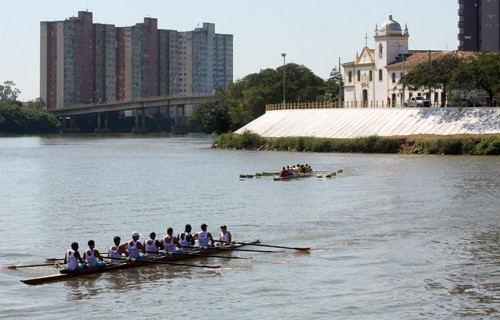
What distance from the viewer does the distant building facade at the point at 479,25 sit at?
449ft

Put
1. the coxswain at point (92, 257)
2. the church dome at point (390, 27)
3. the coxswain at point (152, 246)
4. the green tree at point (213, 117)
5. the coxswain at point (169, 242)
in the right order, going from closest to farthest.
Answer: the coxswain at point (92, 257)
the coxswain at point (152, 246)
the coxswain at point (169, 242)
the church dome at point (390, 27)
the green tree at point (213, 117)

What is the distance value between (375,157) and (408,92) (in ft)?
97.5

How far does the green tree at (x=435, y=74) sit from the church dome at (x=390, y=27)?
21119 mm

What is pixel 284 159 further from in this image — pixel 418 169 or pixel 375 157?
pixel 418 169

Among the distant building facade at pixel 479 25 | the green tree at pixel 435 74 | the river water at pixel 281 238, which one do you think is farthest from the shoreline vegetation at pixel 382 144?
the distant building facade at pixel 479 25

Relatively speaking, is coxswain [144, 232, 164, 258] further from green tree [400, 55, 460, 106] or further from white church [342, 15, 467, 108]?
white church [342, 15, 467, 108]

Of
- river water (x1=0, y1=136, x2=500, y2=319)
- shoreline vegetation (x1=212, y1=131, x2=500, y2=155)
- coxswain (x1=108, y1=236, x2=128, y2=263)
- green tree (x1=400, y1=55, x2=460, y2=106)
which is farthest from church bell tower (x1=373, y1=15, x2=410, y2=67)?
coxswain (x1=108, y1=236, x2=128, y2=263)

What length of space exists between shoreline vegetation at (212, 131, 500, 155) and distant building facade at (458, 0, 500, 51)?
187 feet

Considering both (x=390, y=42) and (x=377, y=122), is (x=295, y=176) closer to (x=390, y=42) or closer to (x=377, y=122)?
(x=377, y=122)

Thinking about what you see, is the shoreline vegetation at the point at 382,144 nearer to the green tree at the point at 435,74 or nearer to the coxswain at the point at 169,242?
the green tree at the point at 435,74

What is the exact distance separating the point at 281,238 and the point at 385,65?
268ft

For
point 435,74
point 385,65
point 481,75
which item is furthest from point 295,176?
point 385,65

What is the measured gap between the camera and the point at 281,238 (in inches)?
1248

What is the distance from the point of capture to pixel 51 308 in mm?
21562
